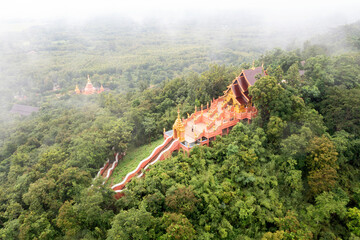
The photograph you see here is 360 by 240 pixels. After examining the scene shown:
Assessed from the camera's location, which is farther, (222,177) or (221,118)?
(221,118)

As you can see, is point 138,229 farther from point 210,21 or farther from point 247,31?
point 210,21

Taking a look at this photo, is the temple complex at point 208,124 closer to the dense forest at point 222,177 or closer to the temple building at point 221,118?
Result: the temple building at point 221,118

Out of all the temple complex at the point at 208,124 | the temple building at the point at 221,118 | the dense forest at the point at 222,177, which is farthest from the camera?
the temple building at the point at 221,118

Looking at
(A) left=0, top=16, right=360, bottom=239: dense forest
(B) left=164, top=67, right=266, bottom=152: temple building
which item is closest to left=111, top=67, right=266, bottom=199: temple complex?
(B) left=164, top=67, right=266, bottom=152: temple building

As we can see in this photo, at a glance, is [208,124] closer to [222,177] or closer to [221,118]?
[221,118]

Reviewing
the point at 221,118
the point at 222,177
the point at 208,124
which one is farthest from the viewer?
the point at 221,118

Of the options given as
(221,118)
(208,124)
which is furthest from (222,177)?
(221,118)

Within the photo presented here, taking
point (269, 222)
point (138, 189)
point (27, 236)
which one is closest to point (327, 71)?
point (269, 222)

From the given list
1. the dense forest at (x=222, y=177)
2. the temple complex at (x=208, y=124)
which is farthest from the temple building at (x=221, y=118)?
the dense forest at (x=222, y=177)

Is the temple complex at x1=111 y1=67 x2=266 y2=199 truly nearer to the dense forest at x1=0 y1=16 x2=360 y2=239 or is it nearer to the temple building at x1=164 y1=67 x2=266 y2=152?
the temple building at x1=164 y1=67 x2=266 y2=152
